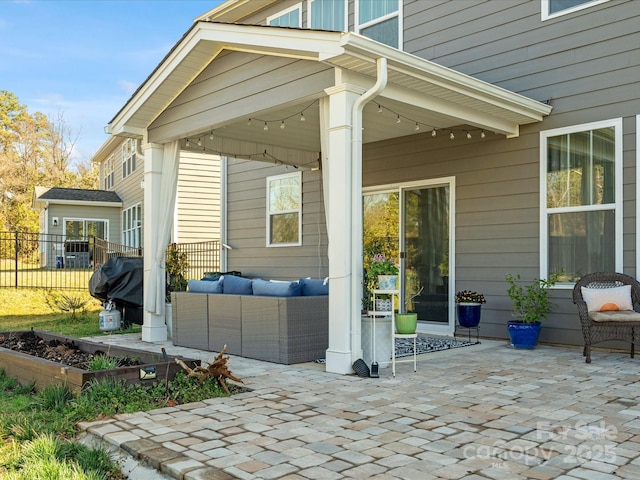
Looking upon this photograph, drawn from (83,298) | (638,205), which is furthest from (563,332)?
(83,298)

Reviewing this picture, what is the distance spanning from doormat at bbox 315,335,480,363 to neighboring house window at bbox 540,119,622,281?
127 cm

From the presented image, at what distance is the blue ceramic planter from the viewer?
261 inches

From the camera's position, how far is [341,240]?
498cm

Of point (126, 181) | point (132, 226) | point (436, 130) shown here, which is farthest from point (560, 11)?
point (126, 181)

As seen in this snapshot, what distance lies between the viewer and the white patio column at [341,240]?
16.1 feet

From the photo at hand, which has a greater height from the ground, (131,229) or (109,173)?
(109,173)

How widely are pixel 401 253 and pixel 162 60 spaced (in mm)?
3937

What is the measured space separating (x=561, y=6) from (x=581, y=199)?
7.27ft

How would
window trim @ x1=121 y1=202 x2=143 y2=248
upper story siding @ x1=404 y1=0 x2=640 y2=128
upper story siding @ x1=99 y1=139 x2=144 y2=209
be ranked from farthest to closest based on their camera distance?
1. upper story siding @ x1=99 y1=139 x2=144 y2=209
2. window trim @ x1=121 y1=202 x2=143 y2=248
3. upper story siding @ x1=404 y1=0 x2=640 y2=128

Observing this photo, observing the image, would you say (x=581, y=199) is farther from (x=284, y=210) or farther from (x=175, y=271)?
(x=175, y=271)

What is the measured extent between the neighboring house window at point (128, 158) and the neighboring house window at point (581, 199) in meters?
14.8

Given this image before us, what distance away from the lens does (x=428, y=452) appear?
2951mm

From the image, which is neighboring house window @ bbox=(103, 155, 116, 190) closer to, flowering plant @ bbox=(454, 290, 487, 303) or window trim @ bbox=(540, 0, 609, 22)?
flowering plant @ bbox=(454, 290, 487, 303)

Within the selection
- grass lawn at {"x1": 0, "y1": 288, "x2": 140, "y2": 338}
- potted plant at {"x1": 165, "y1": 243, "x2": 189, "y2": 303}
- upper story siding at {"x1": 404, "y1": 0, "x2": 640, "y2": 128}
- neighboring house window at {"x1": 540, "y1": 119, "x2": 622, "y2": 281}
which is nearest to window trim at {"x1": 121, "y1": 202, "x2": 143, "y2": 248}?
grass lawn at {"x1": 0, "y1": 288, "x2": 140, "y2": 338}
